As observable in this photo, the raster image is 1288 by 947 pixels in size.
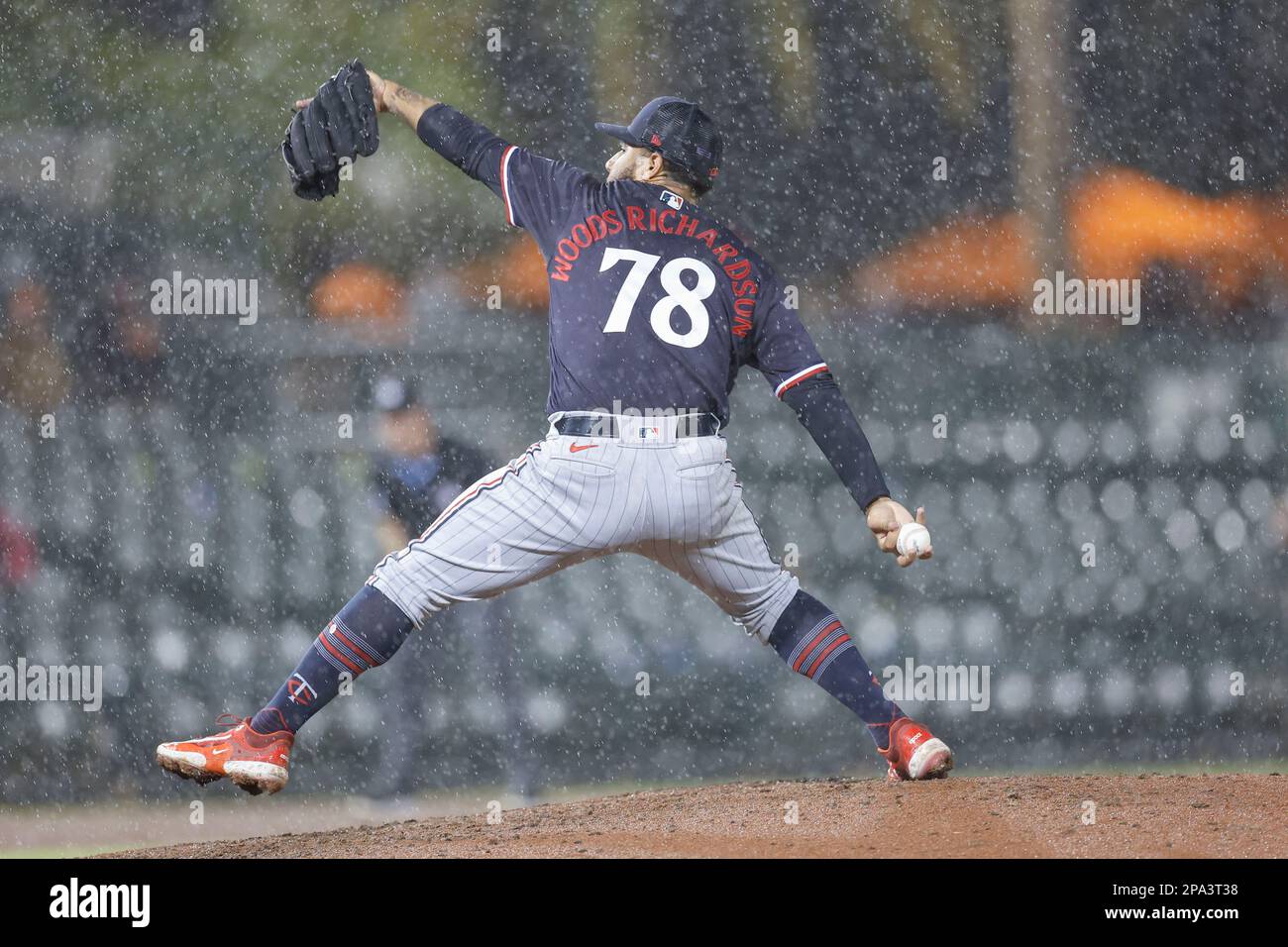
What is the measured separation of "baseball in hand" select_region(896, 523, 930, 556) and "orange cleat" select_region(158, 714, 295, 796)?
147cm

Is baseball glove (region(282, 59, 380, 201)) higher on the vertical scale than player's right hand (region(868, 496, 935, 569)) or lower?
higher

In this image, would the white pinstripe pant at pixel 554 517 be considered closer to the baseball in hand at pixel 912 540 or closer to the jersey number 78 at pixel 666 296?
the jersey number 78 at pixel 666 296

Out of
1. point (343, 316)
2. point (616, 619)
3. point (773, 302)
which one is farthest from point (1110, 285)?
point (773, 302)

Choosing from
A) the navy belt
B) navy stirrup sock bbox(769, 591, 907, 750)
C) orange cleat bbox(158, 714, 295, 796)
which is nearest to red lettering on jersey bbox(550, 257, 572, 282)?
the navy belt

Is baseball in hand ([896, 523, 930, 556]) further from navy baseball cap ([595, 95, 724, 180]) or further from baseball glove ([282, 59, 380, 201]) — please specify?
baseball glove ([282, 59, 380, 201])

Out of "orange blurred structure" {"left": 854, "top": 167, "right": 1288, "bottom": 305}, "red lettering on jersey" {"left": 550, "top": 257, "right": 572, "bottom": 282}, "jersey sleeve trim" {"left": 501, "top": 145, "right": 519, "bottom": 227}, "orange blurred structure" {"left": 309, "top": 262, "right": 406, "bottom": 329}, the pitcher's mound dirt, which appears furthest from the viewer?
"orange blurred structure" {"left": 854, "top": 167, "right": 1288, "bottom": 305}

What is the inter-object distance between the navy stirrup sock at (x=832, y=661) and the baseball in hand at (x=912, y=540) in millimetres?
369

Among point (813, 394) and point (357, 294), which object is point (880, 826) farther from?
point (357, 294)

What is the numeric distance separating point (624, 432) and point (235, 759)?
117 centimetres

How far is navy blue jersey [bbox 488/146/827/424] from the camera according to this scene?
370cm

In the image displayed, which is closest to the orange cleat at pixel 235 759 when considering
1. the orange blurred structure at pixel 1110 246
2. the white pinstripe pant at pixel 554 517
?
the white pinstripe pant at pixel 554 517

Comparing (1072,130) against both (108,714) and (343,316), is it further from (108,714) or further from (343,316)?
(108,714)

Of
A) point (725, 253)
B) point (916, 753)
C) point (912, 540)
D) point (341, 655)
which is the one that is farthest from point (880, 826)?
point (725, 253)

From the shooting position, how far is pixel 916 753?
3.85 m
